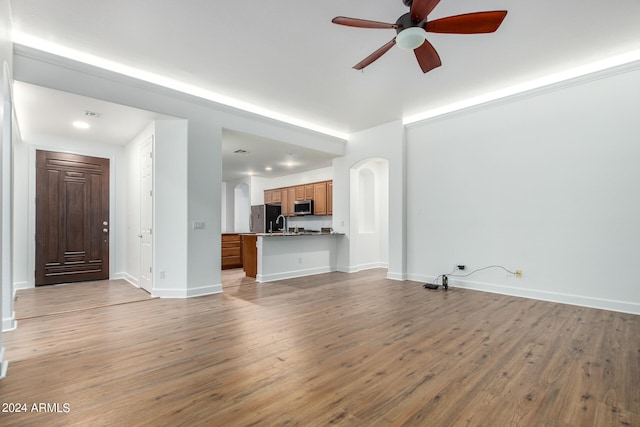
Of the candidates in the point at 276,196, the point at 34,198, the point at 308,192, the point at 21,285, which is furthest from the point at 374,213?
the point at 21,285

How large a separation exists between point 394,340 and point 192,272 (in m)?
3.05

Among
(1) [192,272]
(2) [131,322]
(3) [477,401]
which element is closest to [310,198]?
(1) [192,272]

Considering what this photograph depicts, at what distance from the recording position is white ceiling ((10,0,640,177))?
278 cm

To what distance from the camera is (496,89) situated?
4.56 meters

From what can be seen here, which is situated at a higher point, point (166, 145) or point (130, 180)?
point (166, 145)

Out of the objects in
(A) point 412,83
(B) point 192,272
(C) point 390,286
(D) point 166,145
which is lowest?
(C) point 390,286

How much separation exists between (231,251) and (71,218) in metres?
3.15

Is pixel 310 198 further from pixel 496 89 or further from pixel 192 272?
pixel 496 89

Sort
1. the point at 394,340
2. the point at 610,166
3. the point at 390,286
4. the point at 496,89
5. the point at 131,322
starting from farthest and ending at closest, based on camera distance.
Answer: the point at 390,286
the point at 496,89
the point at 610,166
the point at 131,322
the point at 394,340

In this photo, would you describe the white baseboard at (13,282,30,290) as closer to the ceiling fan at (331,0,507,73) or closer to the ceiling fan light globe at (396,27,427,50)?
the ceiling fan at (331,0,507,73)

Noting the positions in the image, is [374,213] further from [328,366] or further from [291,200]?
[328,366]

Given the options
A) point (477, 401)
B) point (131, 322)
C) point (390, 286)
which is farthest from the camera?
point (390, 286)

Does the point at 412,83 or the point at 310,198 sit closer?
the point at 412,83

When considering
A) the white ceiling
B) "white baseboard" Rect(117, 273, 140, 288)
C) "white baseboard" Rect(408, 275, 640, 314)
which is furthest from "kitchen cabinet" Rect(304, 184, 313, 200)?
"white baseboard" Rect(117, 273, 140, 288)
